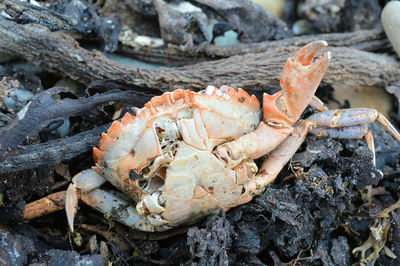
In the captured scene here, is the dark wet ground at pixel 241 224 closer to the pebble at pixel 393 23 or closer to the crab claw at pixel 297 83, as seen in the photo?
the crab claw at pixel 297 83

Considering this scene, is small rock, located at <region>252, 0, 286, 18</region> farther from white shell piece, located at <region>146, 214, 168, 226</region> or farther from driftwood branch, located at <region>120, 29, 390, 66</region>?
white shell piece, located at <region>146, 214, 168, 226</region>

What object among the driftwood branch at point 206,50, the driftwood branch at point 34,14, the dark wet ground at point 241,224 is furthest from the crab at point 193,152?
the driftwood branch at point 34,14

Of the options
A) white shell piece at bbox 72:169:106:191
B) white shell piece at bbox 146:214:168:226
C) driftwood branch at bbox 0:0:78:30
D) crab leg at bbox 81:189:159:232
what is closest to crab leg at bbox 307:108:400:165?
white shell piece at bbox 146:214:168:226

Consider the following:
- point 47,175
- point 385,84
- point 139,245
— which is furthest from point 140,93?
point 385,84

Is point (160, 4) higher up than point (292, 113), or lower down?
higher up

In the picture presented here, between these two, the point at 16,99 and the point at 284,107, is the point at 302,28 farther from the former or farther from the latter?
the point at 16,99

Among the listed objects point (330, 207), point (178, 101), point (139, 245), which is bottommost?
point (139, 245)

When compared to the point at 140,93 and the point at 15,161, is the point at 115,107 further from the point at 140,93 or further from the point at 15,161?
the point at 15,161
